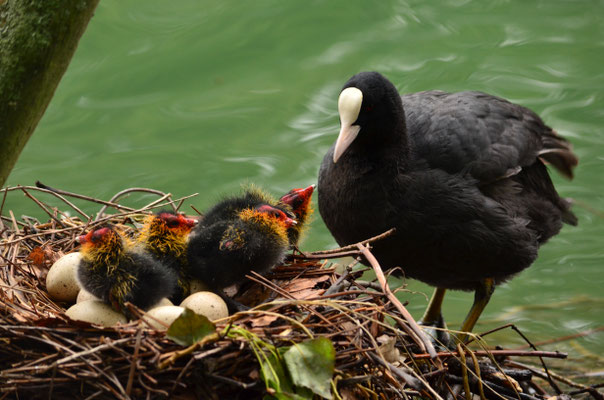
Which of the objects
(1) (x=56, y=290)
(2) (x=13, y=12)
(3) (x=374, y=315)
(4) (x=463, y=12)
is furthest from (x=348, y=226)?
(4) (x=463, y=12)

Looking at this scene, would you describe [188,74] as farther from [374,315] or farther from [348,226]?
[374,315]

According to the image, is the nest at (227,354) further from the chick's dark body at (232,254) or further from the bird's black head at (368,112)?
the bird's black head at (368,112)

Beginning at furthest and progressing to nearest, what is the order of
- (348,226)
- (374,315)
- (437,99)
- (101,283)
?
(437,99) → (348,226) → (101,283) → (374,315)

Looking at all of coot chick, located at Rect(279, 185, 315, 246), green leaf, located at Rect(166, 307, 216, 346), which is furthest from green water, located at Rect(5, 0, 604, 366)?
green leaf, located at Rect(166, 307, 216, 346)

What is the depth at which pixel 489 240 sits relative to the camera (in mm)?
2855

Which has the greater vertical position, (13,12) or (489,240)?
(13,12)

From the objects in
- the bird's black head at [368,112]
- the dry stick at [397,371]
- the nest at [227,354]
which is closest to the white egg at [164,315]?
the nest at [227,354]

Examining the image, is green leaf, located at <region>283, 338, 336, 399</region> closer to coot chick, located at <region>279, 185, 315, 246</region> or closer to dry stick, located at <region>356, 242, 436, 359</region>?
dry stick, located at <region>356, 242, 436, 359</region>

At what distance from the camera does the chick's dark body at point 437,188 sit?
2740 millimetres

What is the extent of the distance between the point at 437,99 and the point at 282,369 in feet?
5.32

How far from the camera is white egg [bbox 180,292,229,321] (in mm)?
2119

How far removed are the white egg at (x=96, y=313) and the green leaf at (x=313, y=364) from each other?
1.89 ft

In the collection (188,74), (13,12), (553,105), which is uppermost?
(13,12)

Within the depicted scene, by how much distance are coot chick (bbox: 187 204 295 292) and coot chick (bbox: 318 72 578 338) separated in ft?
1.08
